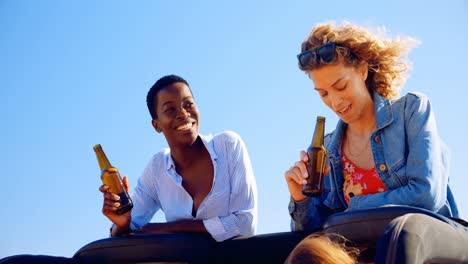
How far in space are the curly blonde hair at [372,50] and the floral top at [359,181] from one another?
37 cm

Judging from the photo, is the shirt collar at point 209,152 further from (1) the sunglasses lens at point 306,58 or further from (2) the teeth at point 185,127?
(1) the sunglasses lens at point 306,58

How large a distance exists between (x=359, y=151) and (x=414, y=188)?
509 mm

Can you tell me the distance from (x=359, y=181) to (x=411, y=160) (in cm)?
33

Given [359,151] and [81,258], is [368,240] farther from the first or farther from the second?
[81,258]

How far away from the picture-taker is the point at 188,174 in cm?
372

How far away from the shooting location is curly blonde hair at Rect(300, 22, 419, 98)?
3.14 meters

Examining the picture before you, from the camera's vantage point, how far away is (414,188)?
2.71 m

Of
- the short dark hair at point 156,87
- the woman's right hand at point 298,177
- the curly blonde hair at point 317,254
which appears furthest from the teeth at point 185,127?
the curly blonde hair at point 317,254

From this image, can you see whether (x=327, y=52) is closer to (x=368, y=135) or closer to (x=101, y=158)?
(x=368, y=135)

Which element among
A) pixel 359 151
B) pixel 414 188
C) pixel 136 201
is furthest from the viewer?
pixel 136 201

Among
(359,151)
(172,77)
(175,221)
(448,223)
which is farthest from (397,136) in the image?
(172,77)

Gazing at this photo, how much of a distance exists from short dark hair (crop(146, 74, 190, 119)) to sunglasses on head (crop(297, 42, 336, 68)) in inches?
38.0

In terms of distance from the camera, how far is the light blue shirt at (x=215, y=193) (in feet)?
11.4

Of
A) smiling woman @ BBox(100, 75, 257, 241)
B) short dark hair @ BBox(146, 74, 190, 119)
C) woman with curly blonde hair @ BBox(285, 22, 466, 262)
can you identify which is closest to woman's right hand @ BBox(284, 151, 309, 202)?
woman with curly blonde hair @ BBox(285, 22, 466, 262)
